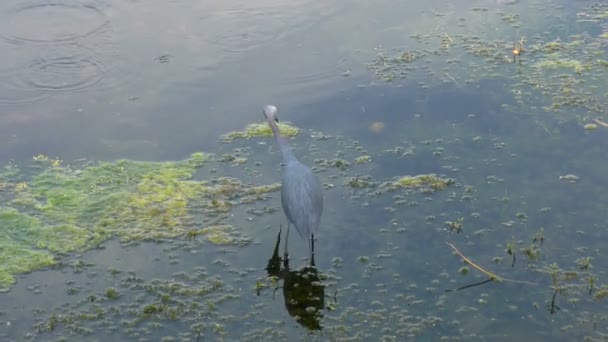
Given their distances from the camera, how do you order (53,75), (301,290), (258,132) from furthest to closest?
(53,75)
(258,132)
(301,290)

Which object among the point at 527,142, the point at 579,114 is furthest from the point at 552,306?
the point at 579,114

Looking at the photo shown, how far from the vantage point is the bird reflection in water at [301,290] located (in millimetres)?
5137

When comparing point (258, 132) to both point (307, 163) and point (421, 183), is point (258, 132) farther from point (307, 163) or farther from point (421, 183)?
point (421, 183)

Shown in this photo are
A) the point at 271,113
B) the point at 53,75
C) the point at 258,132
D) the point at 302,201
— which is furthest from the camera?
the point at 53,75

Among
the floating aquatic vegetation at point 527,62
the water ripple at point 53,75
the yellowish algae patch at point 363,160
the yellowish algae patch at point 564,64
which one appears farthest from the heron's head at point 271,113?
the yellowish algae patch at point 564,64

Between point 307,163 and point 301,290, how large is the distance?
1485 mm

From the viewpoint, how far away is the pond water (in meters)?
5.18

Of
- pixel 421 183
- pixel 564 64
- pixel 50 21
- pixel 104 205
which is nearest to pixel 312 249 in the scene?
pixel 421 183

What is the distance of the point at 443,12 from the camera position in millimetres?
8727

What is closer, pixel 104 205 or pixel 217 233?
pixel 217 233

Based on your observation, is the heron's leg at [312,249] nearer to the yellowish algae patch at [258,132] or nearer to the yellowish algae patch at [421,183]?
the yellowish algae patch at [421,183]

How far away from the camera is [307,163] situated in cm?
662

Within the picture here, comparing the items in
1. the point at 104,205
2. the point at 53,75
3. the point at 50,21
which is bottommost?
the point at 104,205

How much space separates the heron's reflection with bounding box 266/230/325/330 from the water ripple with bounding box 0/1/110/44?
13.0 ft
